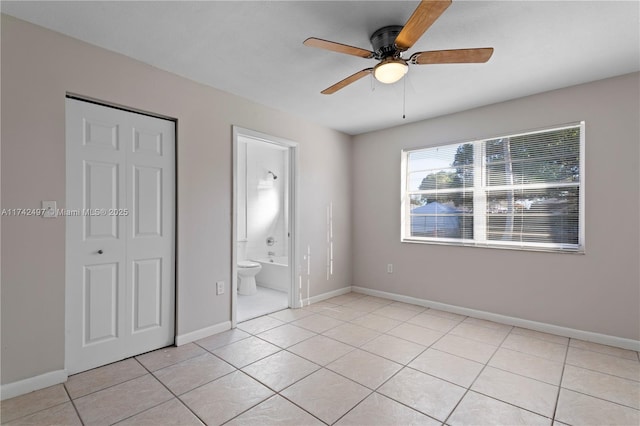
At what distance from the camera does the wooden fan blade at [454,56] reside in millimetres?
1855

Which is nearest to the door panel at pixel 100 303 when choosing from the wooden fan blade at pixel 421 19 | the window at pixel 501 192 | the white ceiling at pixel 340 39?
the white ceiling at pixel 340 39

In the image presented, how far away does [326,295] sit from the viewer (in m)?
4.44

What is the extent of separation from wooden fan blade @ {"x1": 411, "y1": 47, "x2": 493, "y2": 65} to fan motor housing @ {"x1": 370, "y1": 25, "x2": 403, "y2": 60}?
6.6 inches

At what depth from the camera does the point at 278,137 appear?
3.76 meters

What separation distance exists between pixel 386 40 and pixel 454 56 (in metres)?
0.47

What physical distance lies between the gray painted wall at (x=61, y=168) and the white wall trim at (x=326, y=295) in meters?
1.21

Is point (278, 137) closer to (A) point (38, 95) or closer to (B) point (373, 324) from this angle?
(A) point (38, 95)

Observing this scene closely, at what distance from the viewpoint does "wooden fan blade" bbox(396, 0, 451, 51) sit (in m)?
1.45

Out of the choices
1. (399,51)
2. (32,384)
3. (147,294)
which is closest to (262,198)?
(147,294)

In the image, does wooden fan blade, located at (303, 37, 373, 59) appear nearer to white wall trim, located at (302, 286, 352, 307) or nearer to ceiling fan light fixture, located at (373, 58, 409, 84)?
ceiling fan light fixture, located at (373, 58, 409, 84)

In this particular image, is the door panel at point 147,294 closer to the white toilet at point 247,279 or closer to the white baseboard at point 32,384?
the white baseboard at point 32,384

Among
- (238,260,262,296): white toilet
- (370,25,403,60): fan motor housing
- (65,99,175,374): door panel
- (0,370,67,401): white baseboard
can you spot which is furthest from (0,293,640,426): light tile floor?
(370,25,403,60): fan motor housing

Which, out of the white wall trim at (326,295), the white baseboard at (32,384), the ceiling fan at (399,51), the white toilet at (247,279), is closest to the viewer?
the ceiling fan at (399,51)

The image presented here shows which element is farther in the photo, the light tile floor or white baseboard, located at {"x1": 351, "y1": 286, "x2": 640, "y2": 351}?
white baseboard, located at {"x1": 351, "y1": 286, "x2": 640, "y2": 351}
